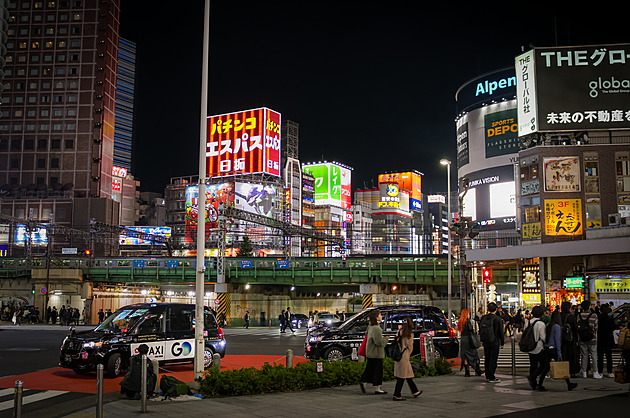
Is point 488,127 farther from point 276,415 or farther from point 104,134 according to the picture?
point 276,415

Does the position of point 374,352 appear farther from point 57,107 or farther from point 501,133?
point 57,107

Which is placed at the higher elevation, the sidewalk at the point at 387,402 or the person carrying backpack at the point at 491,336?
the person carrying backpack at the point at 491,336

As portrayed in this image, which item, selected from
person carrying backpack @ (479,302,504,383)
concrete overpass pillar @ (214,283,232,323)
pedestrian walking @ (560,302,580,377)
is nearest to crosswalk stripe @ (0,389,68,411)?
person carrying backpack @ (479,302,504,383)

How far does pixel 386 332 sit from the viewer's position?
17906 mm

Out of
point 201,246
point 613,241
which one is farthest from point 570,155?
point 201,246

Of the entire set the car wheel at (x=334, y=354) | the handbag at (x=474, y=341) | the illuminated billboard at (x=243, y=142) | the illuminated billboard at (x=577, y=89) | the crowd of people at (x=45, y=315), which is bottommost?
the crowd of people at (x=45, y=315)

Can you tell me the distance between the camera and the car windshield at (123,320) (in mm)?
16281

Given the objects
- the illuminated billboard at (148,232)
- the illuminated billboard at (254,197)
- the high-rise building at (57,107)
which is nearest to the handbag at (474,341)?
the high-rise building at (57,107)

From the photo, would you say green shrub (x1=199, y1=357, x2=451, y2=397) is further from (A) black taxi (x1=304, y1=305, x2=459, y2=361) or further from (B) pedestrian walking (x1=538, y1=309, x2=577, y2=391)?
(A) black taxi (x1=304, y1=305, x2=459, y2=361)

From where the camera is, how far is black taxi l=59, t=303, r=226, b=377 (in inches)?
613

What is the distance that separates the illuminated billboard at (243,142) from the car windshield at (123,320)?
3425 inches

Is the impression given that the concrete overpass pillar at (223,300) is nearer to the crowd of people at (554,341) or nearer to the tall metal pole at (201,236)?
the tall metal pole at (201,236)

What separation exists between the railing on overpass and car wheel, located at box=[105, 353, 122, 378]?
3980cm

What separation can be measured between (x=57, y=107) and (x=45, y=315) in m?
53.6
